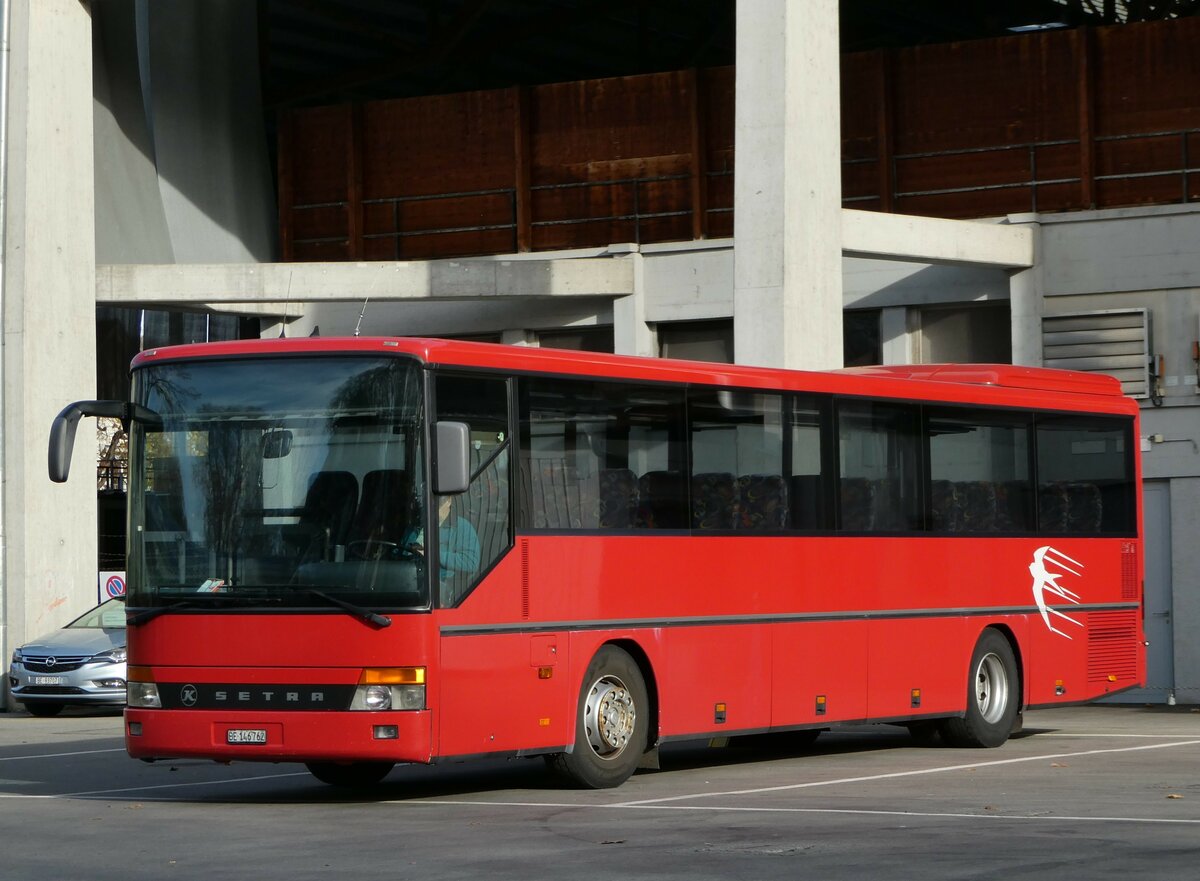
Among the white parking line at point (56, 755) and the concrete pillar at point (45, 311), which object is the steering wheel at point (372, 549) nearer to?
the white parking line at point (56, 755)

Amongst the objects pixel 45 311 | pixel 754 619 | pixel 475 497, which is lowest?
pixel 754 619

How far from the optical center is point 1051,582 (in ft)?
63.1

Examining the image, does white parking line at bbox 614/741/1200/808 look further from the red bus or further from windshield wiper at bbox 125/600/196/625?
windshield wiper at bbox 125/600/196/625

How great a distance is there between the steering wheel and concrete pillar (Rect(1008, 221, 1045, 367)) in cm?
1541

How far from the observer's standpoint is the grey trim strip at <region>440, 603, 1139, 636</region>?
13.8 metres

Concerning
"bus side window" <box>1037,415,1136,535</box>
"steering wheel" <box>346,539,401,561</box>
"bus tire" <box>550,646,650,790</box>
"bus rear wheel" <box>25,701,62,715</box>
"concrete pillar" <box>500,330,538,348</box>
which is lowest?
"bus rear wheel" <box>25,701,62,715</box>

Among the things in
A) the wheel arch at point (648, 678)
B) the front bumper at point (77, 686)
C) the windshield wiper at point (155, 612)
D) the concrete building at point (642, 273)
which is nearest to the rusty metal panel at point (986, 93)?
the concrete building at point (642, 273)

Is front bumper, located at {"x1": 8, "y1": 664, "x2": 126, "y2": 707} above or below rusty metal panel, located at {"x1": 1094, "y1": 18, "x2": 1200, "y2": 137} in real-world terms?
below

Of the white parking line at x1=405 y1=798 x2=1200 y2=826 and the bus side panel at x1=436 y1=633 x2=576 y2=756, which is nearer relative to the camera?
the white parking line at x1=405 y1=798 x2=1200 y2=826

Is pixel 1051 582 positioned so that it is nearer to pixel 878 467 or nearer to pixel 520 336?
pixel 878 467

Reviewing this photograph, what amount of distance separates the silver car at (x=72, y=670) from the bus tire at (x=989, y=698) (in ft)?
36.7

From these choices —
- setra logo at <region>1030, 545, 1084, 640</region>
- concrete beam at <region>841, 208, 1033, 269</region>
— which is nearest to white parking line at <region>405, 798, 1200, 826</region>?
setra logo at <region>1030, 545, 1084, 640</region>

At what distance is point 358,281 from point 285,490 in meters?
16.6

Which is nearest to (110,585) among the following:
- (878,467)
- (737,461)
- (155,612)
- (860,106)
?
(860,106)
